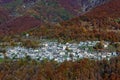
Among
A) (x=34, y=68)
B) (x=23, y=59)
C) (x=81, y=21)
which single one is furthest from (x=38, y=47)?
(x=81, y=21)

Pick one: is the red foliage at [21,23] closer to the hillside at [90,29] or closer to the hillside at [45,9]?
the hillside at [45,9]

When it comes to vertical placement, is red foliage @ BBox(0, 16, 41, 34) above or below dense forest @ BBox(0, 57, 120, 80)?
above

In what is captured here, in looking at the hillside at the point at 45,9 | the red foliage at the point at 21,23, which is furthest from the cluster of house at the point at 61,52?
the hillside at the point at 45,9

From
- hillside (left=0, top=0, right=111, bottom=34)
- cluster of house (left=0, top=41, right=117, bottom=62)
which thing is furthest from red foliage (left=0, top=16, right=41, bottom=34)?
cluster of house (left=0, top=41, right=117, bottom=62)

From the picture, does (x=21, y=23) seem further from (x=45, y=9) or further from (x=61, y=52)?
(x=61, y=52)

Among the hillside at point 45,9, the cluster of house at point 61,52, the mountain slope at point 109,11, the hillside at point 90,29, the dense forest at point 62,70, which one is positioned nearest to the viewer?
the dense forest at point 62,70

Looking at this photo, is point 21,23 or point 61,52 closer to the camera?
point 61,52

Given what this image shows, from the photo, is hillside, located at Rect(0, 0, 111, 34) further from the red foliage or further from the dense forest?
the dense forest

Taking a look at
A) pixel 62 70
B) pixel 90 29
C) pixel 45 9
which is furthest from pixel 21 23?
pixel 62 70
